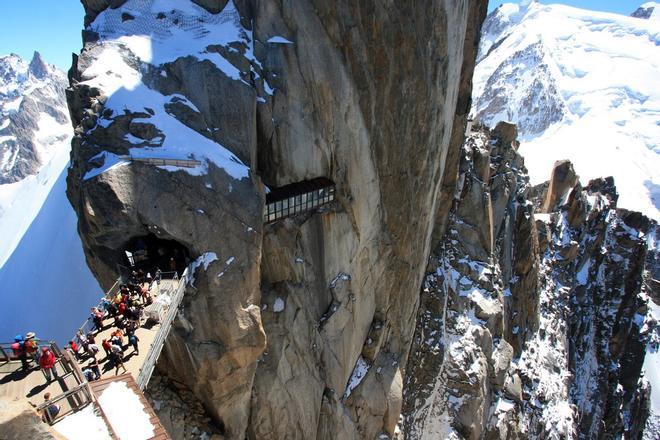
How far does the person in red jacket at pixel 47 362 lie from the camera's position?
13.3m

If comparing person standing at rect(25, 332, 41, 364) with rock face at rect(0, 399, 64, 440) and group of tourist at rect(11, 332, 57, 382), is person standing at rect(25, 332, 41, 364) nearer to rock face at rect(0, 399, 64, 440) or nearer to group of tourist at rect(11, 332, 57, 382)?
group of tourist at rect(11, 332, 57, 382)

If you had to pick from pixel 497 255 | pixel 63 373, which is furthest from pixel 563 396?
pixel 63 373

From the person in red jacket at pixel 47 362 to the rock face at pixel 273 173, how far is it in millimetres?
5747

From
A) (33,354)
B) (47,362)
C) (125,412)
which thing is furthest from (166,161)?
(125,412)

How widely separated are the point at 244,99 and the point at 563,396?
62.2 meters

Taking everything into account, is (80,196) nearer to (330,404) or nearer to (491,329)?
(330,404)

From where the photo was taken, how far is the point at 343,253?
29.0 meters

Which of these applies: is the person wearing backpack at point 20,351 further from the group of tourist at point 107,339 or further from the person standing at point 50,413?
the person standing at point 50,413

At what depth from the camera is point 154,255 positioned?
20953mm

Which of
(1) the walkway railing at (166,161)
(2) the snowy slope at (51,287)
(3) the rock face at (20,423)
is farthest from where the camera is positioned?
(2) the snowy slope at (51,287)

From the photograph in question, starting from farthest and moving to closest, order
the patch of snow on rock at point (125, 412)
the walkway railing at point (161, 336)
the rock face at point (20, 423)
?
1. the walkway railing at point (161, 336)
2. the patch of snow on rock at point (125, 412)
3. the rock face at point (20, 423)

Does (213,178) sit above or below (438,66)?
below

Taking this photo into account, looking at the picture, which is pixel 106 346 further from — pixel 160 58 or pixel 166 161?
pixel 160 58

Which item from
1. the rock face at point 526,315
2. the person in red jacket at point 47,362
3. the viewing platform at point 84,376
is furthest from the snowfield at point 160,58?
the rock face at point 526,315
